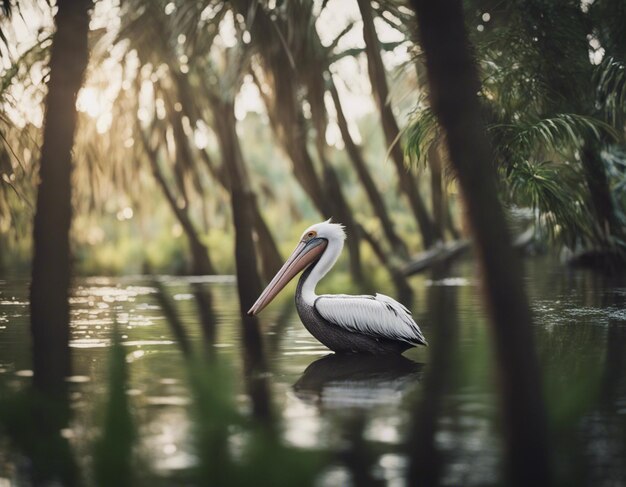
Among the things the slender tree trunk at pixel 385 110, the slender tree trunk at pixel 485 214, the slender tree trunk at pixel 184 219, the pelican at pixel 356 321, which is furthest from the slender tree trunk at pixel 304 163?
the slender tree trunk at pixel 485 214

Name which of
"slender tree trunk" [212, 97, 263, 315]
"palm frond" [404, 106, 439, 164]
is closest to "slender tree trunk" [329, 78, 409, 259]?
"slender tree trunk" [212, 97, 263, 315]

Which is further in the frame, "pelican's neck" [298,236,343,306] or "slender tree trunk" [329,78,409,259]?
"slender tree trunk" [329,78,409,259]

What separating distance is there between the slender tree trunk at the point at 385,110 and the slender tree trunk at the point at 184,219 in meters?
5.46

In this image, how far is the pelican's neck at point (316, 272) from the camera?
35.2 ft

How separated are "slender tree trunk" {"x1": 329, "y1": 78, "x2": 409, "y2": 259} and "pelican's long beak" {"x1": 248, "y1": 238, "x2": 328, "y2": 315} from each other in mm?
13426

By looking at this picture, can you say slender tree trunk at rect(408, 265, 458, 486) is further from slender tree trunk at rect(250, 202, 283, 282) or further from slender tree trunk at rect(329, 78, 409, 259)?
slender tree trunk at rect(329, 78, 409, 259)

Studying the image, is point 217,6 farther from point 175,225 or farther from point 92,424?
point 175,225

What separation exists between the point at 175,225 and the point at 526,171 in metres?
30.4

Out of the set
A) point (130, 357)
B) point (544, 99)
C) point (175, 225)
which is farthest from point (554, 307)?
point (175, 225)

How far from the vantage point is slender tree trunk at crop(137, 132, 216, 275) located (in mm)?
25962

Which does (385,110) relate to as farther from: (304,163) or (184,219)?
(184,219)

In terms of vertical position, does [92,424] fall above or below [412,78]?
below

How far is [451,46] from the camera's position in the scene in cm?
526

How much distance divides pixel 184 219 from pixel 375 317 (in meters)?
19.4
